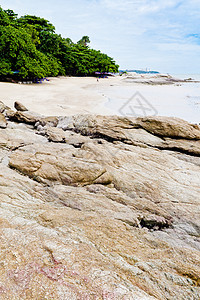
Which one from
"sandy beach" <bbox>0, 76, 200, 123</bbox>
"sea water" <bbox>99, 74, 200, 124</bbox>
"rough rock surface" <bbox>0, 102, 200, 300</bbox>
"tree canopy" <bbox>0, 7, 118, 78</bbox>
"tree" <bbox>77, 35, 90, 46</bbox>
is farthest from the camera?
"tree" <bbox>77, 35, 90, 46</bbox>

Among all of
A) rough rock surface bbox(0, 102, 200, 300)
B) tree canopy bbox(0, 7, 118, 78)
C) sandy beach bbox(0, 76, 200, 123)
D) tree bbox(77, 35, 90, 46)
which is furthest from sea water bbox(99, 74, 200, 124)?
tree bbox(77, 35, 90, 46)

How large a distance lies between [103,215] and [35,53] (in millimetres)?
44058

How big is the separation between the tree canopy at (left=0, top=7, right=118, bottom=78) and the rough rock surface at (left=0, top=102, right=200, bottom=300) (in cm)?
3287

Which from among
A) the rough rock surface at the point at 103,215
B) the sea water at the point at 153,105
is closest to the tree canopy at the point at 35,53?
the sea water at the point at 153,105

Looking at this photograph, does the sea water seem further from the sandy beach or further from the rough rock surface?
the rough rock surface

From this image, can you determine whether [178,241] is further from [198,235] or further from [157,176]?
[157,176]

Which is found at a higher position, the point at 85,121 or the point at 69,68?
the point at 69,68

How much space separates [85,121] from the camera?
509 inches

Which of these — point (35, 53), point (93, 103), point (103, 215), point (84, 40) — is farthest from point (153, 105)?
point (84, 40)

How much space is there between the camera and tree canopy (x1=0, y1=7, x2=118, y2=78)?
36.5 metres

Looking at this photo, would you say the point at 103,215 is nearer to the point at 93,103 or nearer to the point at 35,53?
the point at 93,103

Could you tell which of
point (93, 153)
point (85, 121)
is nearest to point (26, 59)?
point (85, 121)

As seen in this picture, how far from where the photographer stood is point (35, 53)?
40.4m

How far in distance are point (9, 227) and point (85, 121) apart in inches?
382
